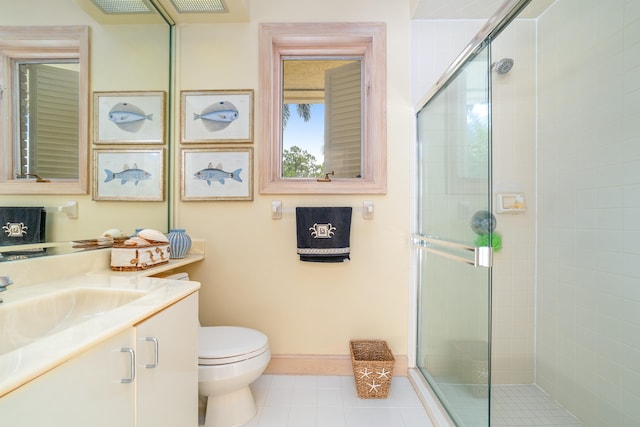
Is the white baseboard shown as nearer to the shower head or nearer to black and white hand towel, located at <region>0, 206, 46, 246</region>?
black and white hand towel, located at <region>0, 206, 46, 246</region>

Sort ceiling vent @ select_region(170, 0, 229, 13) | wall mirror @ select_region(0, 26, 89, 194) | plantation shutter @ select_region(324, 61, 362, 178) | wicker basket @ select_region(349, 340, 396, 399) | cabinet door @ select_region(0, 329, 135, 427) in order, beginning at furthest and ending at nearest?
plantation shutter @ select_region(324, 61, 362, 178) → ceiling vent @ select_region(170, 0, 229, 13) → wicker basket @ select_region(349, 340, 396, 399) → wall mirror @ select_region(0, 26, 89, 194) → cabinet door @ select_region(0, 329, 135, 427)

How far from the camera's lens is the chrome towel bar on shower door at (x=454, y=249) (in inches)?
41.8

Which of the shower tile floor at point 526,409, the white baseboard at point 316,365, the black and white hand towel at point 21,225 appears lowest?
the shower tile floor at point 526,409

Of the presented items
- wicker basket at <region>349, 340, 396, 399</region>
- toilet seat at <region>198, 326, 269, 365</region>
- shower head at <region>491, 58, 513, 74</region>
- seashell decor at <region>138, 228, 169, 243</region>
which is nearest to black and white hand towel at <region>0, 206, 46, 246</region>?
seashell decor at <region>138, 228, 169, 243</region>

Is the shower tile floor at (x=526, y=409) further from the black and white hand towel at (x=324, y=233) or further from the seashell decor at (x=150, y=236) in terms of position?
the seashell decor at (x=150, y=236)

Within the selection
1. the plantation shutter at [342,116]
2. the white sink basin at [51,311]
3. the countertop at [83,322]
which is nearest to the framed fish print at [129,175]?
the countertop at [83,322]

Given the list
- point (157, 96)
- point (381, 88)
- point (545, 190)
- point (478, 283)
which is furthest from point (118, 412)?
point (545, 190)

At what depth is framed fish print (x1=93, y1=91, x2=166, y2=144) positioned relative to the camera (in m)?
1.29

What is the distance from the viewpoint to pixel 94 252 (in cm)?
126

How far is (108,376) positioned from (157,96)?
62.1 inches

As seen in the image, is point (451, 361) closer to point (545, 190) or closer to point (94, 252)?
point (545, 190)

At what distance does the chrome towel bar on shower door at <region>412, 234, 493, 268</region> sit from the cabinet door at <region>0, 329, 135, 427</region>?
1.14m

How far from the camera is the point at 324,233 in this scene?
167 centimetres

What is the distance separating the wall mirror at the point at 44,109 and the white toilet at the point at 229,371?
0.87 meters
